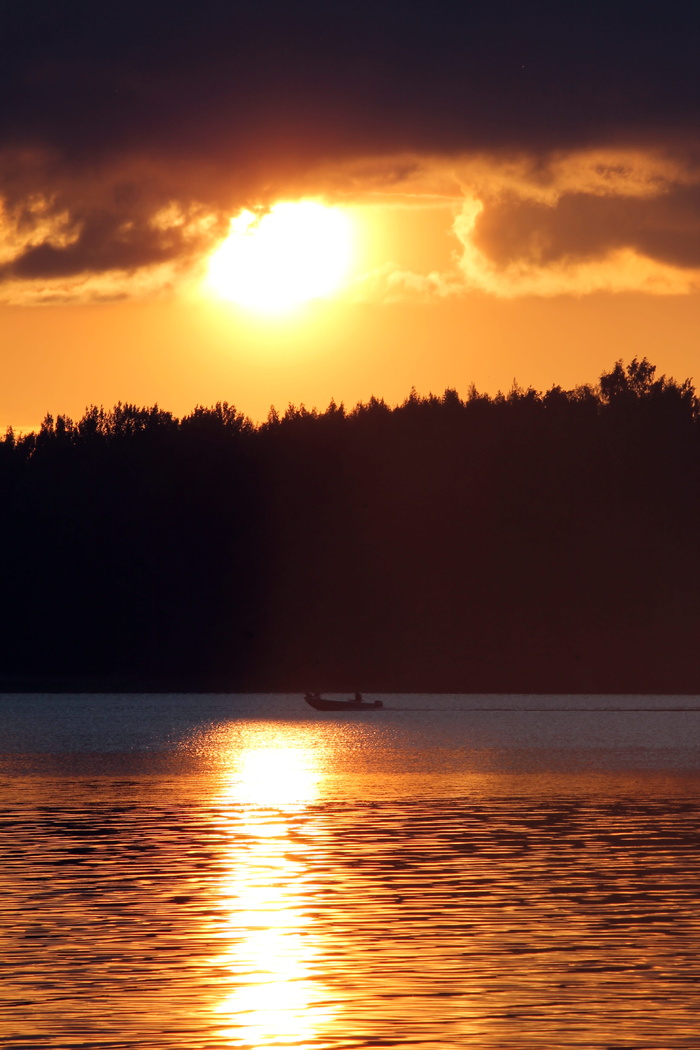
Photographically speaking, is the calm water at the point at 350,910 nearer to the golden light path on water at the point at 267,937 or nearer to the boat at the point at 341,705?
the golden light path on water at the point at 267,937

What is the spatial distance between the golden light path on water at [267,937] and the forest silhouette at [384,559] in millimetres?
119269

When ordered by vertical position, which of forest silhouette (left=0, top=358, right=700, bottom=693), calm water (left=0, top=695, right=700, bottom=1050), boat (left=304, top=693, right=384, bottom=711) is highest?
forest silhouette (left=0, top=358, right=700, bottom=693)

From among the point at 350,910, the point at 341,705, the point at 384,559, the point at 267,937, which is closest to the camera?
the point at 267,937

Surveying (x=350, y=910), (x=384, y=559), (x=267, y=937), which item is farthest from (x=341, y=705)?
(x=267, y=937)

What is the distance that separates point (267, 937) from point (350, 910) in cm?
312

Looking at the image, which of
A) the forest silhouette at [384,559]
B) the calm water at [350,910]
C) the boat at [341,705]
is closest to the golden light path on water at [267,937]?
the calm water at [350,910]

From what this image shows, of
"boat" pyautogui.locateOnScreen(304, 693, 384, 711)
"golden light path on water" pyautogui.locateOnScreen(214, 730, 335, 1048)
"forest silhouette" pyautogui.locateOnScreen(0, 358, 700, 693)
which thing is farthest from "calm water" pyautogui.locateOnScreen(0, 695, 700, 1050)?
"forest silhouette" pyautogui.locateOnScreen(0, 358, 700, 693)

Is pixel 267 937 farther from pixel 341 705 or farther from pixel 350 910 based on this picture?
pixel 341 705

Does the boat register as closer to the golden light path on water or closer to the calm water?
the calm water

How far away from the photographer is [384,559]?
179 m

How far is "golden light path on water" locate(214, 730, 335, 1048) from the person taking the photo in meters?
20.0

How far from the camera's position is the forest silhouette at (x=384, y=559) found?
17150 centimetres

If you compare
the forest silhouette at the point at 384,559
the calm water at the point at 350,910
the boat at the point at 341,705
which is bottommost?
the calm water at the point at 350,910

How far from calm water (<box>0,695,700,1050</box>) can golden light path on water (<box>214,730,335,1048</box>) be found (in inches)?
2.5
